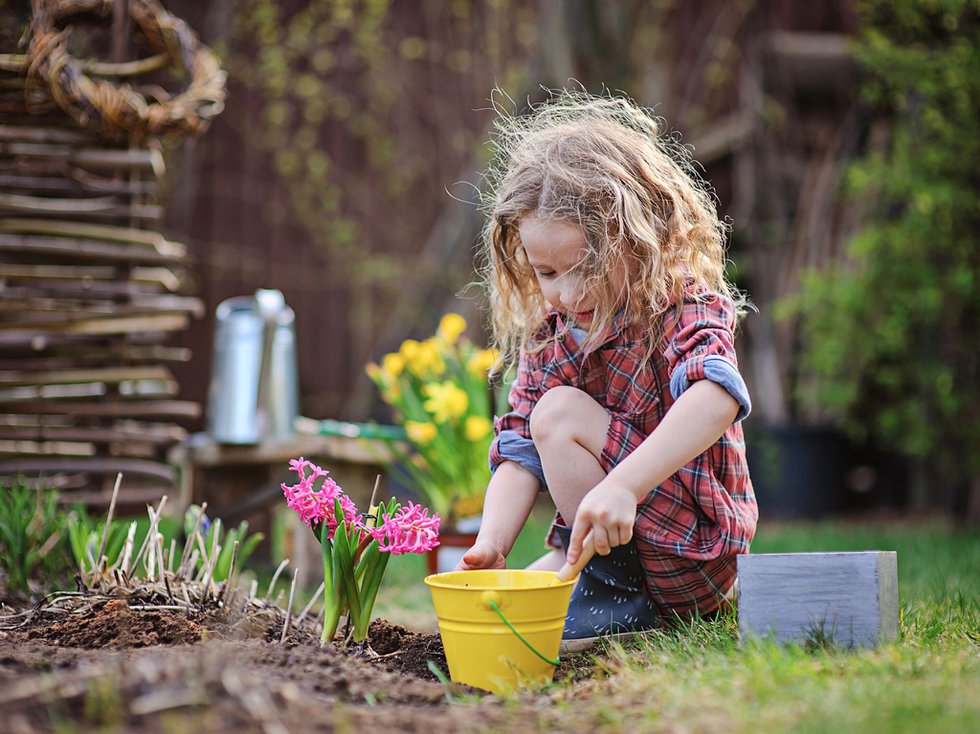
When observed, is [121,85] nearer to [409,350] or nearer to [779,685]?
[409,350]

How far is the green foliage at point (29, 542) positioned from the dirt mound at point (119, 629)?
0.35 metres

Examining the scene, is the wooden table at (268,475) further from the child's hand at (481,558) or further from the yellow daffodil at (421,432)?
the child's hand at (481,558)

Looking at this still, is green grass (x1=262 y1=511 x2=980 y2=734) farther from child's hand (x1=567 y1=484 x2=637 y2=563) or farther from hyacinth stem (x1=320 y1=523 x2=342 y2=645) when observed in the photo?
hyacinth stem (x1=320 y1=523 x2=342 y2=645)

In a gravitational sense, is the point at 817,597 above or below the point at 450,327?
below

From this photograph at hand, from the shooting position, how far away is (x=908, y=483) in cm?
443

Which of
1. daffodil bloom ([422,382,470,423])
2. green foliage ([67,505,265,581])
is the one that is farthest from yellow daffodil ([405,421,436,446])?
green foliage ([67,505,265,581])

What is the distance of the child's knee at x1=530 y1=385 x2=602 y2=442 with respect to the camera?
65.3 inches

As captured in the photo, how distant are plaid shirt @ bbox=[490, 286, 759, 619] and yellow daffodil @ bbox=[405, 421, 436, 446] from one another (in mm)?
845

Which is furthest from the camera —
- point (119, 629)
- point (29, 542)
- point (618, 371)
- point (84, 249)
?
point (84, 249)

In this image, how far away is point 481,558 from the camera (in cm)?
162

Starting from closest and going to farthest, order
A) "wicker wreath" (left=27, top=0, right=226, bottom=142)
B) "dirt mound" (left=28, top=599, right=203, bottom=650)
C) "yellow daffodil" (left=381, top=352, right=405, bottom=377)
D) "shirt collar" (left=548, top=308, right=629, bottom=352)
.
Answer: "dirt mound" (left=28, top=599, right=203, bottom=650) < "shirt collar" (left=548, top=308, right=629, bottom=352) < "wicker wreath" (left=27, top=0, right=226, bottom=142) < "yellow daffodil" (left=381, top=352, right=405, bottom=377)

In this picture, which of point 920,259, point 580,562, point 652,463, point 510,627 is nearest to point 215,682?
point 510,627

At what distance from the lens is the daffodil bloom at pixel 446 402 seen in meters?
2.56

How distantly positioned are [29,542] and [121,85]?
120cm
